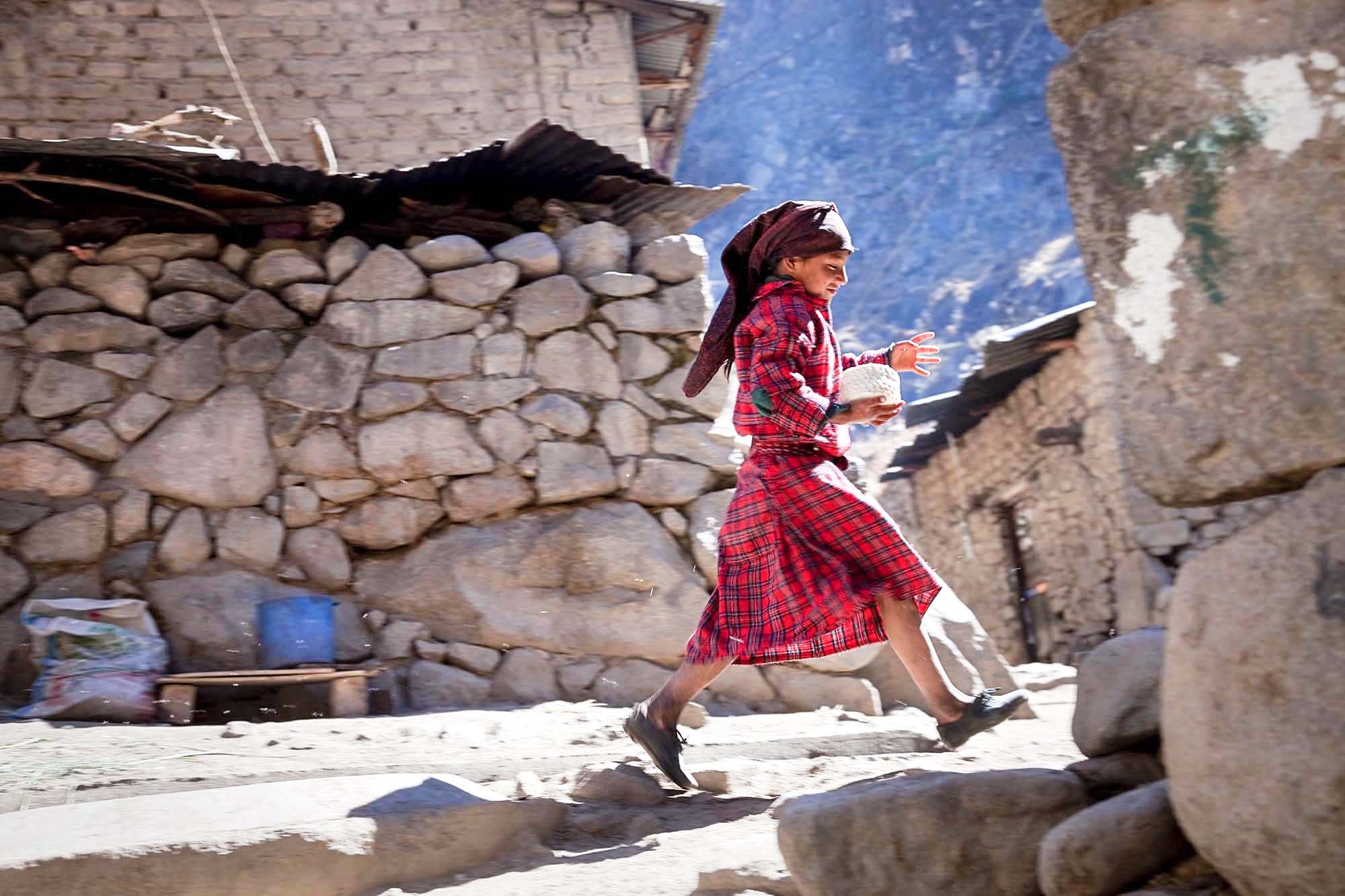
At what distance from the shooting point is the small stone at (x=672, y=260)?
4656 mm

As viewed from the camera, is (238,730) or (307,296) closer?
(238,730)

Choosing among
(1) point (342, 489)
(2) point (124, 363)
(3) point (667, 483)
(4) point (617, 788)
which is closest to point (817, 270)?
(4) point (617, 788)

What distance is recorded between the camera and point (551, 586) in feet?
13.5

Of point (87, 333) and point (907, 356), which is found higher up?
point (87, 333)

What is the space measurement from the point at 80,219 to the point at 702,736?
3216mm

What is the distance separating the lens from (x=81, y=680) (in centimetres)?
348

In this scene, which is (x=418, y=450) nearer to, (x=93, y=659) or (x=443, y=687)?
(x=443, y=687)

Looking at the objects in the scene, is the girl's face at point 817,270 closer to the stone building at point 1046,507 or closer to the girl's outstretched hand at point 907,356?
the girl's outstretched hand at point 907,356

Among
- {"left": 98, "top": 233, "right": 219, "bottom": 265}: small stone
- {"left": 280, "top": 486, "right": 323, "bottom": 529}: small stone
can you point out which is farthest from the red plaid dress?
{"left": 98, "top": 233, "right": 219, "bottom": 265}: small stone

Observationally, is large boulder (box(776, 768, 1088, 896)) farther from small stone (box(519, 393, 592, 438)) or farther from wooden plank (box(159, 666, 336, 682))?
small stone (box(519, 393, 592, 438))

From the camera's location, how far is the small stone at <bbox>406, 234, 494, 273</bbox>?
4.52 meters

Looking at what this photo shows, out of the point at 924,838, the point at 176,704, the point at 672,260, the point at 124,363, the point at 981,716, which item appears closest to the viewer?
the point at 924,838

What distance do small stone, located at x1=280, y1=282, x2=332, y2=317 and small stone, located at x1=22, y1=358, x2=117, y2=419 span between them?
74cm

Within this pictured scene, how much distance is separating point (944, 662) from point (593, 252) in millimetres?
2191
